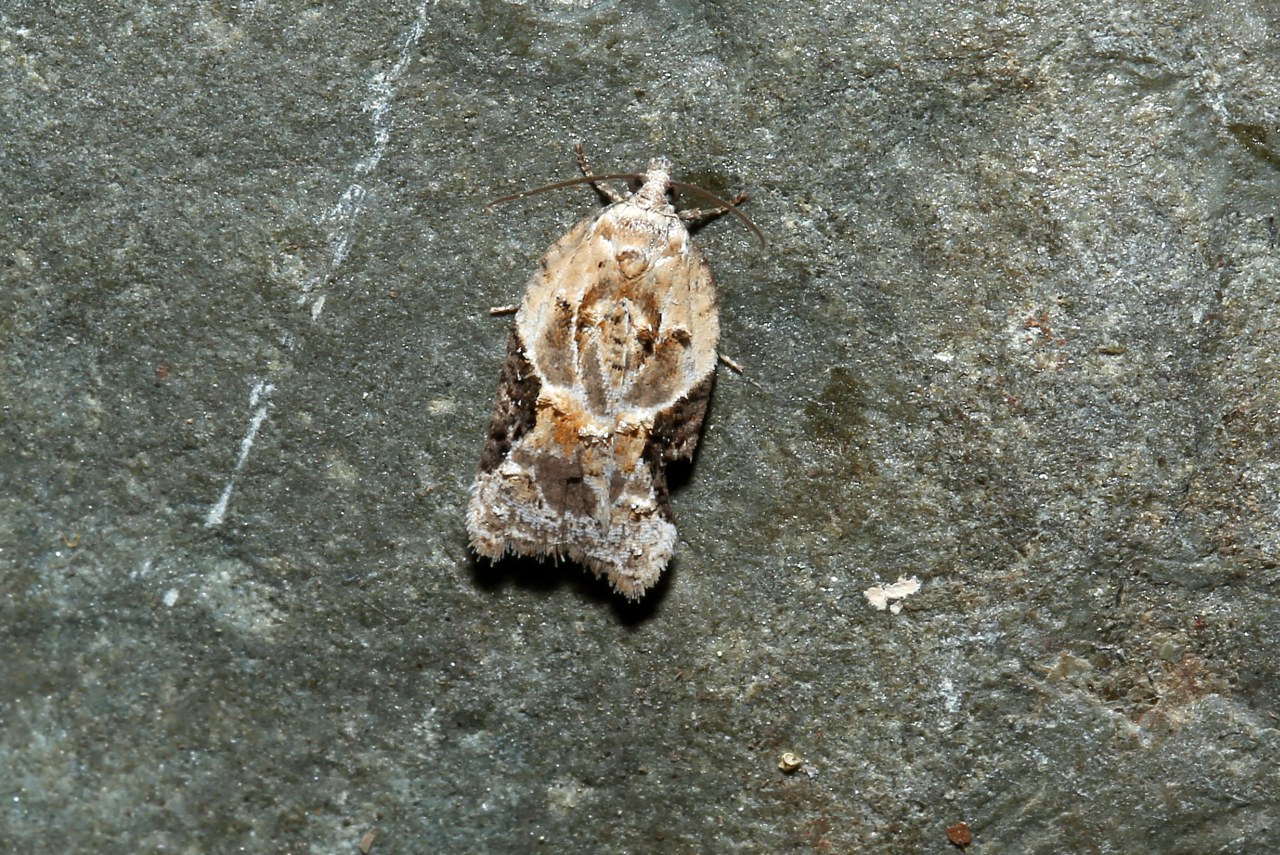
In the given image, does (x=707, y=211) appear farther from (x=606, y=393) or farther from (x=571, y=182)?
(x=606, y=393)

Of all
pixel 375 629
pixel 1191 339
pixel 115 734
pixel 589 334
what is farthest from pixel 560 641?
pixel 1191 339

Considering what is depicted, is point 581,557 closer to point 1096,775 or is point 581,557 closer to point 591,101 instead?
point 591,101

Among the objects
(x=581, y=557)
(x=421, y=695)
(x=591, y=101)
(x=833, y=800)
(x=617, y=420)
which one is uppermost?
(x=591, y=101)

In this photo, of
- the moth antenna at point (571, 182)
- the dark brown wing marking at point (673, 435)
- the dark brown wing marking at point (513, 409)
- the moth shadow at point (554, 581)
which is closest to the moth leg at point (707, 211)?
the moth antenna at point (571, 182)

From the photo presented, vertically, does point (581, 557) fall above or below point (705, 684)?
above

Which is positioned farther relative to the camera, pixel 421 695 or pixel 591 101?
pixel 591 101

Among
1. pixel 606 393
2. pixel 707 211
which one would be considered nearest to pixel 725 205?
pixel 707 211

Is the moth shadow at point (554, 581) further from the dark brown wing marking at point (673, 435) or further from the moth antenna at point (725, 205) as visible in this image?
the moth antenna at point (725, 205)

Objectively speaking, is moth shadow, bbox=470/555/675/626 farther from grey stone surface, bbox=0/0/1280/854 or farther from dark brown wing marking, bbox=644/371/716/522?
dark brown wing marking, bbox=644/371/716/522
